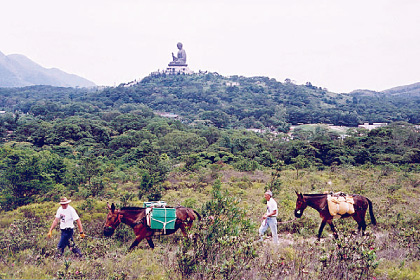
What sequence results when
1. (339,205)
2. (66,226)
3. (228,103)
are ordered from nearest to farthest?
1. (66,226)
2. (339,205)
3. (228,103)

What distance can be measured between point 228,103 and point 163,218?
7689cm

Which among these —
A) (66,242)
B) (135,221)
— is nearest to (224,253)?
(135,221)

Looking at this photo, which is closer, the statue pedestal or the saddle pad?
the saddle pad

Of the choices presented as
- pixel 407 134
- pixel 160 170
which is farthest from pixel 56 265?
pixel 407 134

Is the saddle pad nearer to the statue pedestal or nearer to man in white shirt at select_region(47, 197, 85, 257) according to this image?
man in white shirt at select_region(47, 197, 85, 257)

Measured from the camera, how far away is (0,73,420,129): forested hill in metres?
61.8

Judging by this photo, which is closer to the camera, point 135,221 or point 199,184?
point 135,221

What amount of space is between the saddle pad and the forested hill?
49071mm

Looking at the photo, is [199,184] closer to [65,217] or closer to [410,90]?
[65,217]

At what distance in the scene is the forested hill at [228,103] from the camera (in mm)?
61844

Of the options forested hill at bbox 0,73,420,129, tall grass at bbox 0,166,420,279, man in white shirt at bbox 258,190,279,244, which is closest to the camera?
tall grass at bbox 0,166,420,279

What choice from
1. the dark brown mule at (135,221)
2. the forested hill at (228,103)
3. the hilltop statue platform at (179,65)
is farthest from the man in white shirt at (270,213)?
the hilltop statue platform at (179,65)

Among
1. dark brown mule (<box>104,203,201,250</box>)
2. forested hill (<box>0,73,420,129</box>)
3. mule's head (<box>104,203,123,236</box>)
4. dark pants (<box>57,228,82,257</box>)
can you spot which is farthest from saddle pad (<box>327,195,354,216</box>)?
forested hill (<box>0,73,420,129</box>)

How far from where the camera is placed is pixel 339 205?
7.11 meters
